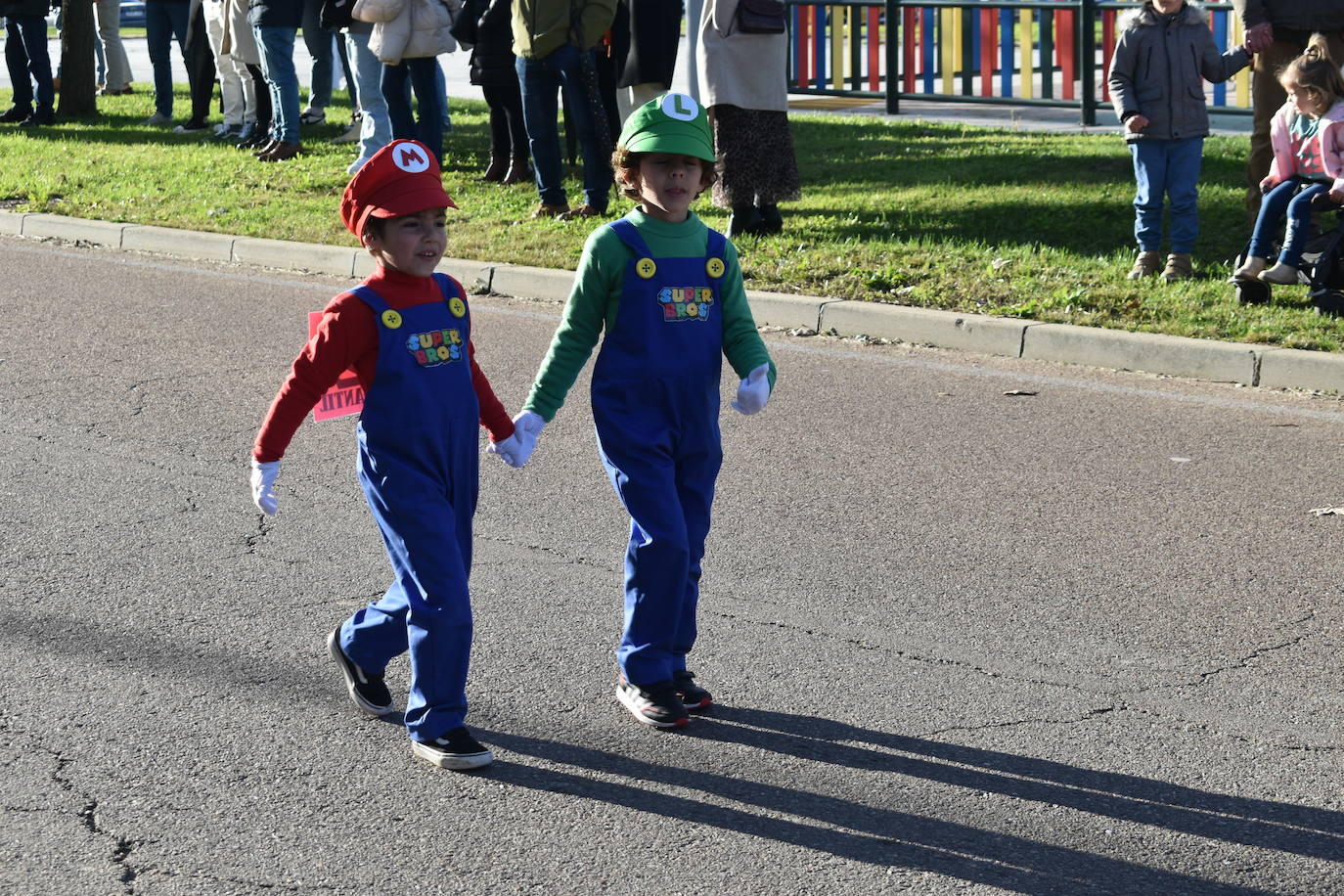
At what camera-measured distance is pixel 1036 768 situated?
13.3 feet

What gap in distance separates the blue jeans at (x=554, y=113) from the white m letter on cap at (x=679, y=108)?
276 inches

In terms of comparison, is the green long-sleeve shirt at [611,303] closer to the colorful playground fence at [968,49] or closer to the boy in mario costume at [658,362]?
the boy in mario costume at [658,362]

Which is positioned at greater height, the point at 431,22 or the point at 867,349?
the point at 431,22

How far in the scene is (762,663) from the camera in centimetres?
470

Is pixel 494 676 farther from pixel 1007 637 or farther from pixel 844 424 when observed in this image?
pixel 844 424

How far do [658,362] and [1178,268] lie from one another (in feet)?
18.7

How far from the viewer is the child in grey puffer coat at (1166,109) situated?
9.07 meters

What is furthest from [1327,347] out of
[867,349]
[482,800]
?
[482,800]

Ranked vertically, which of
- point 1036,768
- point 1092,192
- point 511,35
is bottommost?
point 1036,768

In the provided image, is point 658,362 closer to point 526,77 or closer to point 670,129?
point 670,129

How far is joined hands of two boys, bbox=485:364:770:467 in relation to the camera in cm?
420

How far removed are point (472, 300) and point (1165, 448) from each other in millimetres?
4489

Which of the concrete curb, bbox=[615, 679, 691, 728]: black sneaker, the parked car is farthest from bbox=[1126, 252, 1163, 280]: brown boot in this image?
the parked car

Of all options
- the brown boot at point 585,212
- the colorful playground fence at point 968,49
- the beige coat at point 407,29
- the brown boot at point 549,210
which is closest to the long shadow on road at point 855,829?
the brown boot at point 585,212
